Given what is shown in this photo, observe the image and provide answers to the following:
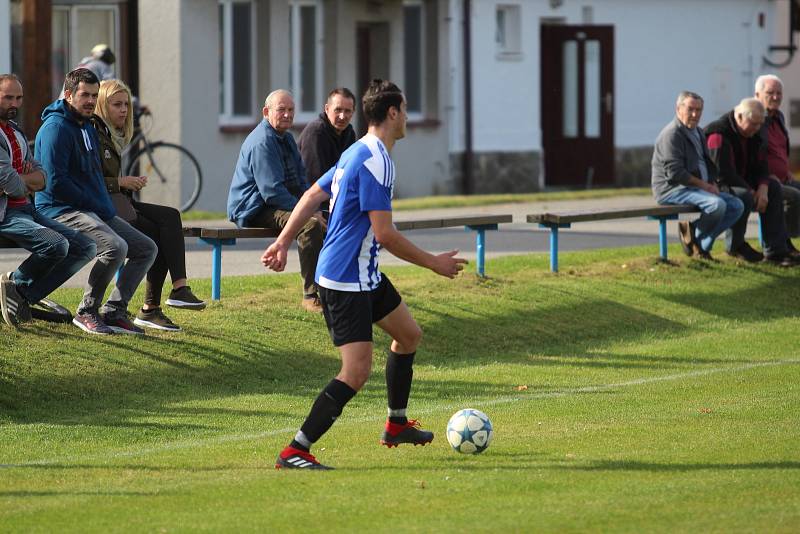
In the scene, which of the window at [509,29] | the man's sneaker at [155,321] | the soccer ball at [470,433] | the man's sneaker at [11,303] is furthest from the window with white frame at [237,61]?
the soccer ball at [470,433]

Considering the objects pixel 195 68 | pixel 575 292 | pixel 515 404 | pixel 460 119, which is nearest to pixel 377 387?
pixel 515 404

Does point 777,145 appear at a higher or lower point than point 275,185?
higher

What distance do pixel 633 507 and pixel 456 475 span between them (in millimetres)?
1112

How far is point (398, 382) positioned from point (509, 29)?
20.6 metres

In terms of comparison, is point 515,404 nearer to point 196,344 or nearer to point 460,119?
point 196,344

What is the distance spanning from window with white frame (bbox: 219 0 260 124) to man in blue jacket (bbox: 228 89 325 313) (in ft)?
38.1

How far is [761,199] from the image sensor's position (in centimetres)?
1731

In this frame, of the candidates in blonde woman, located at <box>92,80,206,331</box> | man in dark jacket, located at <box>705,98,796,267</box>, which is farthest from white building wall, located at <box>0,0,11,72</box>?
blonde woman, located at <box>92,80,206,331</box>

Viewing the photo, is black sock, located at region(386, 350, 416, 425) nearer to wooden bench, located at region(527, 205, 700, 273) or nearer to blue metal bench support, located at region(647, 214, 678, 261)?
wooden bench, located at region(527, 205, 700, 273)

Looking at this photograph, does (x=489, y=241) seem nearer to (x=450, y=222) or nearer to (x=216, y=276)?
(x=450, y=222)

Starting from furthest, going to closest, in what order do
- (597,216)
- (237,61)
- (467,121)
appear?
(467,121) → (237,61) → (597,216)

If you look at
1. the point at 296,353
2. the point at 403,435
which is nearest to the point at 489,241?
the point at 296,353

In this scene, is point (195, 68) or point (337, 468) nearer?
point (337, 468)

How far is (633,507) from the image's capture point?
7508 mm
